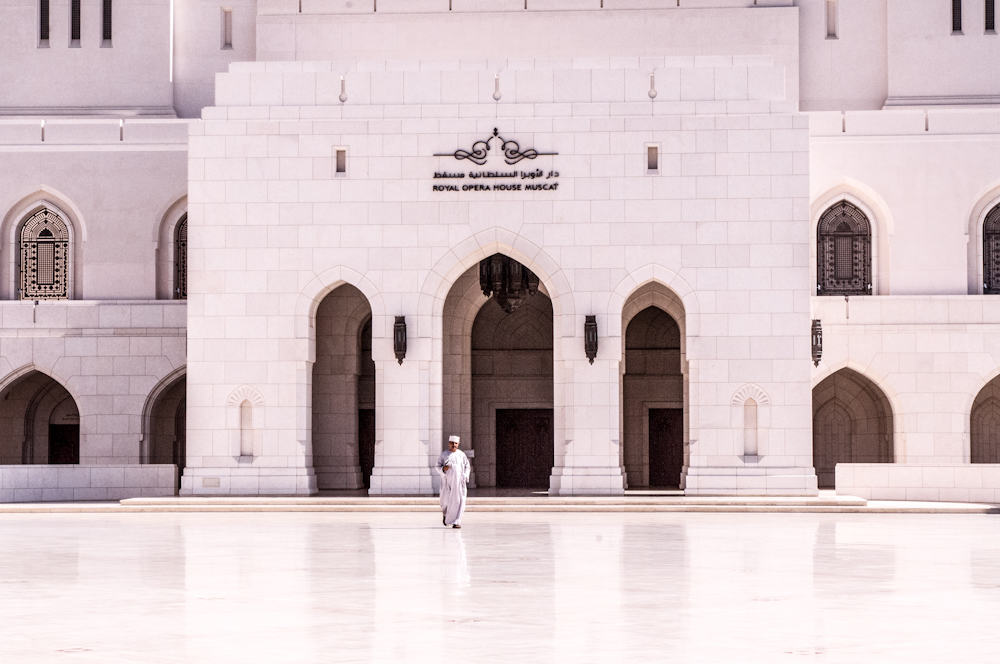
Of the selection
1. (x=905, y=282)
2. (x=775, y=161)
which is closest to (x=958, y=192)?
(x=905, y=282)

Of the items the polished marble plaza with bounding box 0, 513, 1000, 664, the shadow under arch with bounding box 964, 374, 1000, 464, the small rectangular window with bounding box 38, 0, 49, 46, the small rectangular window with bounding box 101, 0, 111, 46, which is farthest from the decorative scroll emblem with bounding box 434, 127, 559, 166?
the small rectangular window with bounding box 38, 0, 49, 46

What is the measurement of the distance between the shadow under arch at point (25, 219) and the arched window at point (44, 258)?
0.13 m

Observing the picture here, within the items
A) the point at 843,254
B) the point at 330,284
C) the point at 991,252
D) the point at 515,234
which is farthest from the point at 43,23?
the point at 991,252

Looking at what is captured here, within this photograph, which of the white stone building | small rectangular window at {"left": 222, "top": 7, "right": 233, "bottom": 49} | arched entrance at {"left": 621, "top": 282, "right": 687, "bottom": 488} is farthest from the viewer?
small rectangular window at {"left": 222, "top": 7, "right": 233, "bottom": 49}

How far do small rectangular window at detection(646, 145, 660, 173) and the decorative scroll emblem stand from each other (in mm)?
1704

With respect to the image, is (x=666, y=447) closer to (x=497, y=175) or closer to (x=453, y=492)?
(x=497, y=175)

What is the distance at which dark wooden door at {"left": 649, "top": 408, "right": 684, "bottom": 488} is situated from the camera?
31656mm

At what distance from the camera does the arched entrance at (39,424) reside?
3347 cm

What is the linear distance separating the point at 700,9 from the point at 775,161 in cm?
735

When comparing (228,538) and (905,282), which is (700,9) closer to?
(905,282)

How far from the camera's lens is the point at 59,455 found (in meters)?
34.0

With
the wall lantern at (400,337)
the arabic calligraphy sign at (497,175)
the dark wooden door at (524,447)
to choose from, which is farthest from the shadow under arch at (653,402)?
the wall lantern at (400,337)

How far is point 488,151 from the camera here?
88.5ft

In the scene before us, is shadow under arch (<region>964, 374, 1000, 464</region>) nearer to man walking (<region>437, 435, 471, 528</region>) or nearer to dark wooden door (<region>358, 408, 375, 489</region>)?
dark wooden door (<region>358, 408, 375, 489</region>)
